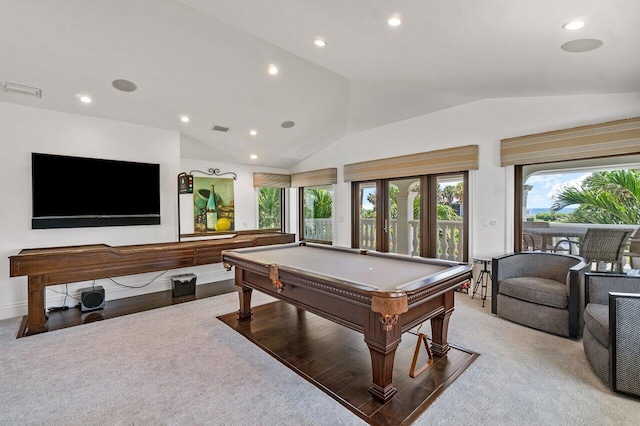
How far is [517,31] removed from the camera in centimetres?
214

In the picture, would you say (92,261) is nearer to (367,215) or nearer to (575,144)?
(367,215)

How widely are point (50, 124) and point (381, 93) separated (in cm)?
455

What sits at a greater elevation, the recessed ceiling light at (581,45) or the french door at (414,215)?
the recessed ceiling light at (581,45)

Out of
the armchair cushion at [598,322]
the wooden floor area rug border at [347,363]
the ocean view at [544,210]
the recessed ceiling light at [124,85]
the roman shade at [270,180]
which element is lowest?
the wooden floor area rug border at [347,363]

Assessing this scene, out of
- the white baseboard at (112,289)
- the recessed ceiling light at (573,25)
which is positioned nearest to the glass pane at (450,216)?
the recessed ceiling light at (573,25)

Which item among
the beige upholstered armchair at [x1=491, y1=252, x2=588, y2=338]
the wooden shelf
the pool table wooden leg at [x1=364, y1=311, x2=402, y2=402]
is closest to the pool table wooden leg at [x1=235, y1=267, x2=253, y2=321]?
the wooden shelf

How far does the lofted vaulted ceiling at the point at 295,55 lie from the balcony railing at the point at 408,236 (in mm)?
2002

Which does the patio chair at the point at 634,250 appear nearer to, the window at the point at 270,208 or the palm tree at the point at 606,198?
the palm tree at the point at 606,198

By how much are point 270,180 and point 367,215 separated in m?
2.38

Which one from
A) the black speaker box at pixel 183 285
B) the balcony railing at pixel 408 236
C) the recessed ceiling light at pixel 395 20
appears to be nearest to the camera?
the recessed ceiling light at pixel 395 20

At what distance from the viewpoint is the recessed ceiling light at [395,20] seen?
2164 mm

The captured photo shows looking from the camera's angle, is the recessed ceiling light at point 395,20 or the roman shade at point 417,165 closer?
the recessed ceiling light at point 395,20

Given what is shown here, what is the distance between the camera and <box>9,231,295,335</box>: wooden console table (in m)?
3.33

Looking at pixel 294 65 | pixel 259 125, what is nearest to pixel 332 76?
pixel 294 65
